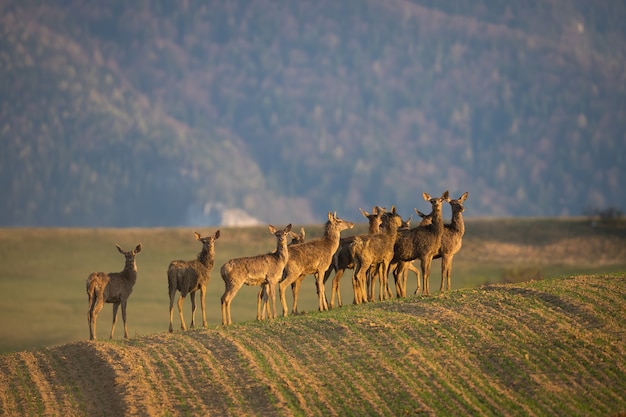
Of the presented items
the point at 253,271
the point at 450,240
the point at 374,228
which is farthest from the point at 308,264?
the point at 450,240

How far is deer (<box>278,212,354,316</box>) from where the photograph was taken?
32156 mm

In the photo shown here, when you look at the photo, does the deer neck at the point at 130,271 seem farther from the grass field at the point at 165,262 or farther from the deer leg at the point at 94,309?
the grass field at the point at 165,262

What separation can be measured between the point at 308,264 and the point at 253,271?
6.03 feet

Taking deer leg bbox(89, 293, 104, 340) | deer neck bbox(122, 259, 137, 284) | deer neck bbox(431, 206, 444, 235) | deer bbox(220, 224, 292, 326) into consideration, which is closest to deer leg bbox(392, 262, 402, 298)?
deer neck bbox(431, 206, 444, 235)

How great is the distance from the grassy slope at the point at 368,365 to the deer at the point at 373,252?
58.9 inches

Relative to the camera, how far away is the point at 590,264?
73688 mm

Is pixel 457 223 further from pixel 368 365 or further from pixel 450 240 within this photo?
pixel 368 365

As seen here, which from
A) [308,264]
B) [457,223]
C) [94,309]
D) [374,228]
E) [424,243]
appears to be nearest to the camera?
[94,309]

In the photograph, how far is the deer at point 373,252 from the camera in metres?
32.6

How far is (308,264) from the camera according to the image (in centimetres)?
3253

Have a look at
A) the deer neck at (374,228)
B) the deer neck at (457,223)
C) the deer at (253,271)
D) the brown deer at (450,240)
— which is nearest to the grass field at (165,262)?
the deer neck at (374,228)

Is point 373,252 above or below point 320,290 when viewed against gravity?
above

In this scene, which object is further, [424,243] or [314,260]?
[424,243]

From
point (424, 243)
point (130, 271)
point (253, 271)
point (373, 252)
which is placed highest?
point (424, 243)
